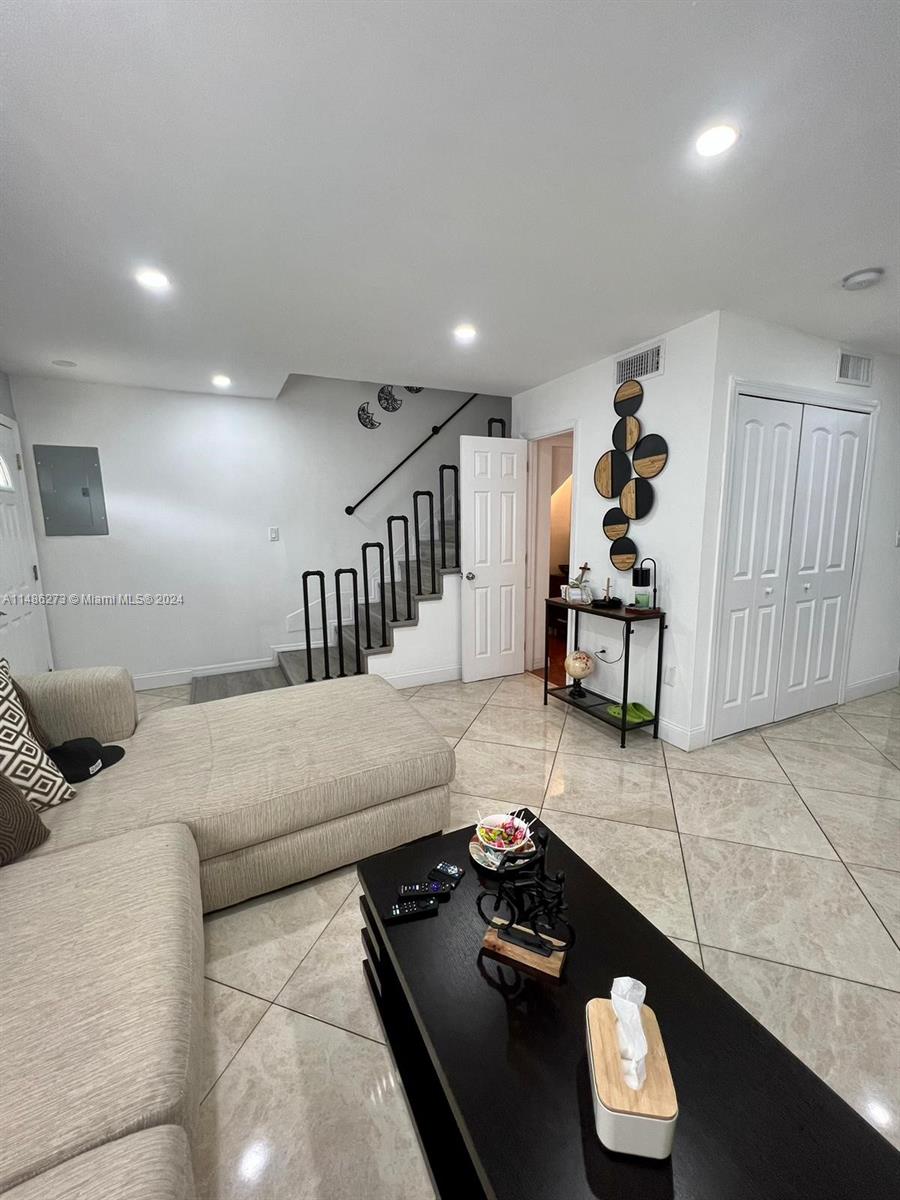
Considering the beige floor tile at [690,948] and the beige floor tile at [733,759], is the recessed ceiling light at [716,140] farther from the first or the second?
the beige floor tile at [733,759]

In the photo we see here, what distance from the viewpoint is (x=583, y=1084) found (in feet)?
2.82

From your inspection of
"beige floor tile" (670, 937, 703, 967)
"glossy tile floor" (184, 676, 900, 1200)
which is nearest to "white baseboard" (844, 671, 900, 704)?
"glossy tile floor" (184, 676, 900, 1200)

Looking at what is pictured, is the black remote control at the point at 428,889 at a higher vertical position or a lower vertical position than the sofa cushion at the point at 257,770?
lower

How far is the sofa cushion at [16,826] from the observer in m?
1.34

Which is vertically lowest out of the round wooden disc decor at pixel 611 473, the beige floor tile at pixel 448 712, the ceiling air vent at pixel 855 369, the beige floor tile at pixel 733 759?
the beige floor tile at pixel 733 759

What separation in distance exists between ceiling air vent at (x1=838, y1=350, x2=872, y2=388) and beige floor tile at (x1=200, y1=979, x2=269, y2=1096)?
4329mm

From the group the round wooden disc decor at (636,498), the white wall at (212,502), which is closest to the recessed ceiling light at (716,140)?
the round wooden disc decor at (636,498)

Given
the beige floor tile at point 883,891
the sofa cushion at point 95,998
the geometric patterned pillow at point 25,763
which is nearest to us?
the sofa cushion at point 95,998

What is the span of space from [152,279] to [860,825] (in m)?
4.05

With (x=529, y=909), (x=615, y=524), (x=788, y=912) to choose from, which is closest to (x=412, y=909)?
(x=529, y=909)

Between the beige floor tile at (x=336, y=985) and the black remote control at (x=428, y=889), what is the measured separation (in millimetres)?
440

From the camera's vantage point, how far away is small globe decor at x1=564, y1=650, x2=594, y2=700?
347cm

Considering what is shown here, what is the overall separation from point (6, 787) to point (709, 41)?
2625mm

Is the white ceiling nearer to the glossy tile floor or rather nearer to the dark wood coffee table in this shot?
the dark wood coffee table
